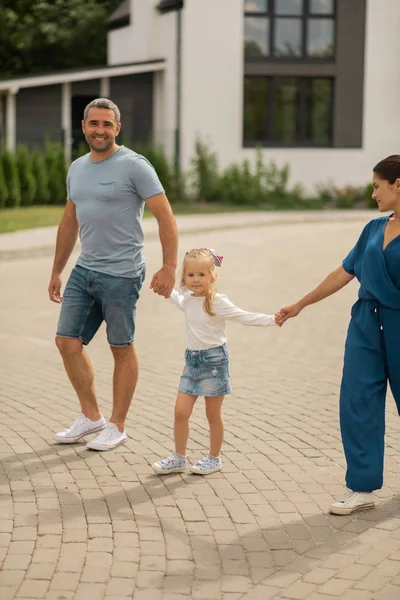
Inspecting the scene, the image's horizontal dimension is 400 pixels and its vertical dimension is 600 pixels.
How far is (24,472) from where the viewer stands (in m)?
6.08

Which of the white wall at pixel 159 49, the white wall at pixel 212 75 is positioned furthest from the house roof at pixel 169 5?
the white wall at pixel 212 75

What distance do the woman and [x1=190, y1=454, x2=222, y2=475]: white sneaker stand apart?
0.90 m

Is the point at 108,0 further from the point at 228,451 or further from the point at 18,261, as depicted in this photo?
the point at 228,451

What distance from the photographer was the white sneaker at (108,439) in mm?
6535

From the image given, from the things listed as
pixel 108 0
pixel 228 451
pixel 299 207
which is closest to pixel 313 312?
pixel 228 451

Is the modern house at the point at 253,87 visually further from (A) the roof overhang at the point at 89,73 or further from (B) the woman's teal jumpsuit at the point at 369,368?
(B) the woman's teal jumpsuit at the point at 369,368

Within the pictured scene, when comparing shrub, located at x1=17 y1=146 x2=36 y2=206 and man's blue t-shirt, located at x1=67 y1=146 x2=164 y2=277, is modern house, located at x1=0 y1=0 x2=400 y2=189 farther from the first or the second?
man's blue t-shirt, located at x1=67 y1=146 x2=164 y2=277

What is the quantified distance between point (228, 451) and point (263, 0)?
28.9 m

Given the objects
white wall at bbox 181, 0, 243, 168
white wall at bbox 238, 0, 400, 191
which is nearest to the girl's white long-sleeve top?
white wall at bbox 181, 0, 243, 168

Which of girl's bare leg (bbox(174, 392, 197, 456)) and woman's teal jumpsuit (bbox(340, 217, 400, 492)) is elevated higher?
woman's teal jumpsuit (bbox(340, 217, 400, 492))

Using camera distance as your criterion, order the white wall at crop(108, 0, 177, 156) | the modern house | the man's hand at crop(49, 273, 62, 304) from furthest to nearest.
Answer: the white wall at crop(108, 0, 177, 156) < the modern house < the man's hand at crop(49, 273, 62, 304)

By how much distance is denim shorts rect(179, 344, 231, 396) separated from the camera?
6078mm

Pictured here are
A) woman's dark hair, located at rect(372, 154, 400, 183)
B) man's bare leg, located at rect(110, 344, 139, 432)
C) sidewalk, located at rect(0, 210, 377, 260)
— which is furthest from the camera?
sidewalk, located at rect(0, 210, 377, 260)

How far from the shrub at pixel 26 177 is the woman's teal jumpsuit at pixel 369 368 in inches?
950
